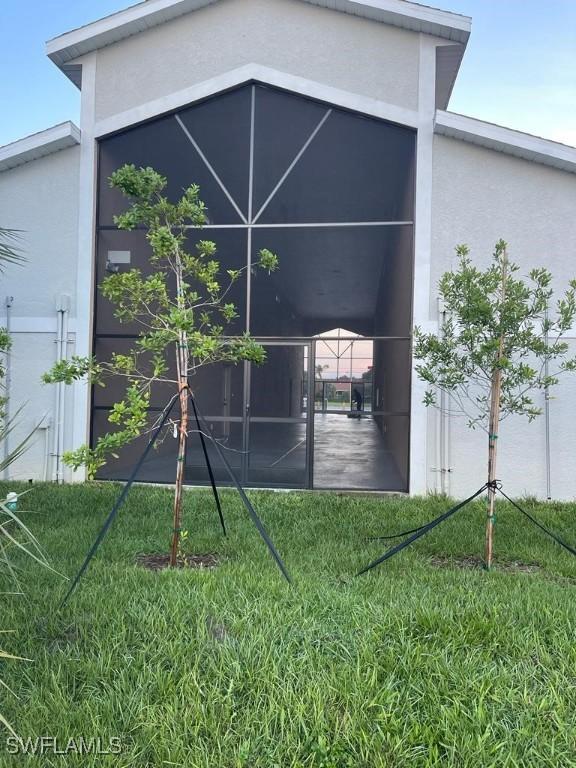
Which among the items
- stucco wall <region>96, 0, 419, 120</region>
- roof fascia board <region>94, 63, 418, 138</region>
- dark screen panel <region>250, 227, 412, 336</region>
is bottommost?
dark screen panel <region>250, 227, 412, 336</region>

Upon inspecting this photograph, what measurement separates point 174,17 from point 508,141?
567 centimetres

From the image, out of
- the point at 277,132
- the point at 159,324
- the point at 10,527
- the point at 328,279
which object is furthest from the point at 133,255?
the point at 328,279

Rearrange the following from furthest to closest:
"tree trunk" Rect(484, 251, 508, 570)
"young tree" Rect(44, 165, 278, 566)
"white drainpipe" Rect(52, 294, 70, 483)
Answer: "white drainpipe" Rect(52, 294, 70, 483) → "tree trunk" Rect(484, 251, 508, 570) → "young tree" Rect(44, 165, 278, 566)

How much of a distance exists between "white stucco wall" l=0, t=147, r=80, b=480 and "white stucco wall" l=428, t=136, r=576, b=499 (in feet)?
19.5

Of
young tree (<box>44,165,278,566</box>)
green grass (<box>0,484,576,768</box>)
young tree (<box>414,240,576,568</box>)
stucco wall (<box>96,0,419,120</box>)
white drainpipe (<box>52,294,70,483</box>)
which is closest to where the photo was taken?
green grass (<box>0,484,576,768</box>)

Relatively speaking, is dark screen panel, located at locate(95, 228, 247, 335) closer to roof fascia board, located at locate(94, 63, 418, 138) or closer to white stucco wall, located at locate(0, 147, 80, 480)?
white stucco wall, located at locate(0, 147, 80, 480)

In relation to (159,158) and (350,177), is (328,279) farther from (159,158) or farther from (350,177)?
(159,158)

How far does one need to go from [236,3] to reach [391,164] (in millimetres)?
3598

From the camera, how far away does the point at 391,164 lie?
28.1 ft

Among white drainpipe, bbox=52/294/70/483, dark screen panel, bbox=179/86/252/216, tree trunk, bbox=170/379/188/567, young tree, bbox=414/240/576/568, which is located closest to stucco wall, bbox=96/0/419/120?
dark screen panel, bbox=179/86/252/216

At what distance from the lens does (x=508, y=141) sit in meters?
7.42

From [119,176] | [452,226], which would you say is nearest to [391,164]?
[452,226]

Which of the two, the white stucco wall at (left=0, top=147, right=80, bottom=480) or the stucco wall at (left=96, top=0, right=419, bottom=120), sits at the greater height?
the stucco wall at (left=96, top=0, right=419, bottom=120)

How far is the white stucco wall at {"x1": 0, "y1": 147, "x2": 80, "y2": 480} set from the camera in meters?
8.66
